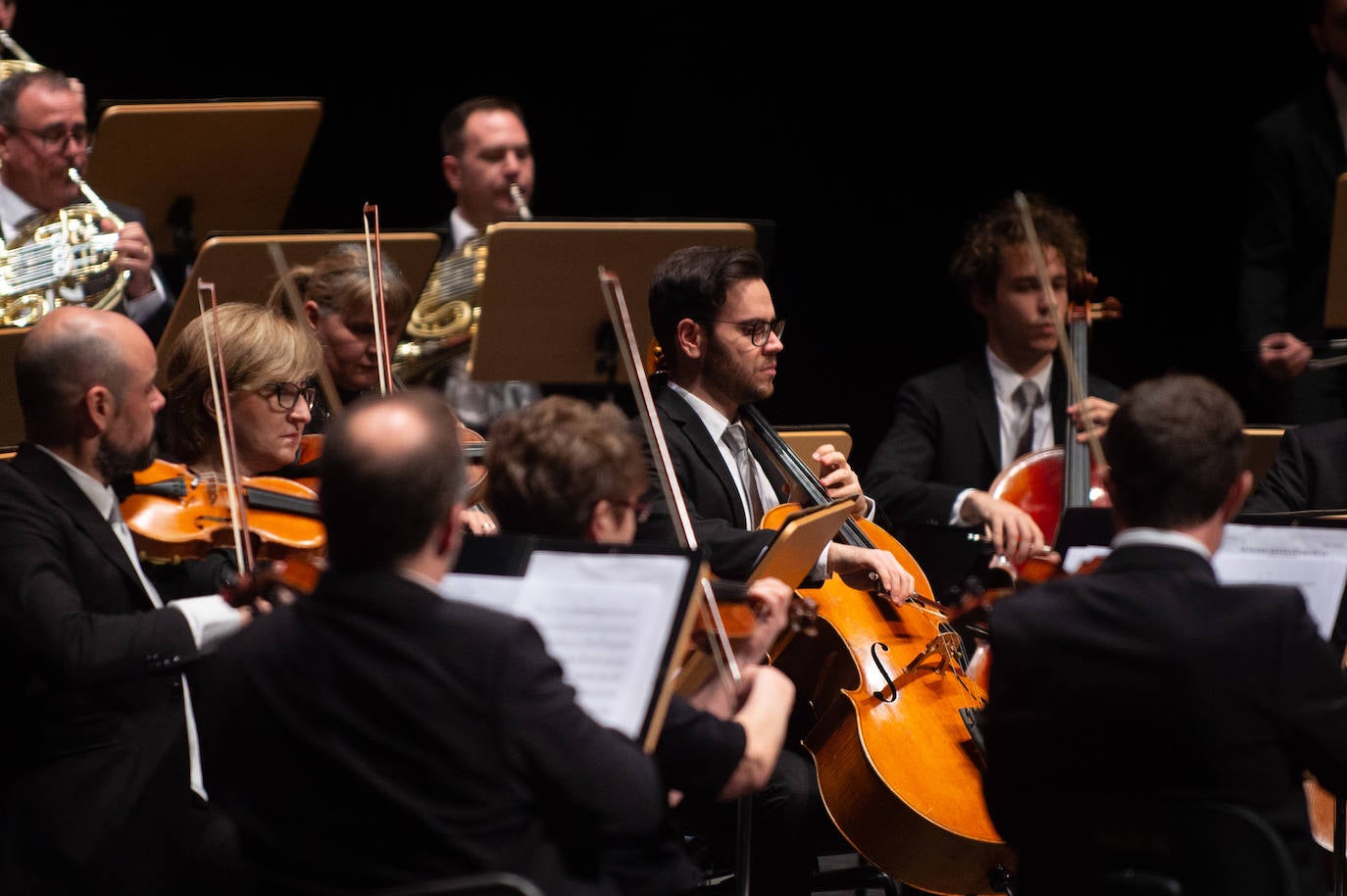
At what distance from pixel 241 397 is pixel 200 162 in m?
1.28

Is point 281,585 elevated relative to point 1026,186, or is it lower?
lower

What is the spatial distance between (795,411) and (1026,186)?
3.32ft

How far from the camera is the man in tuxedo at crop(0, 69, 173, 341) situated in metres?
3.75

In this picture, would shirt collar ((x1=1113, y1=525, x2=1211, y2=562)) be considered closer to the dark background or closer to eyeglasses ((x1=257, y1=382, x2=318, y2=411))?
eyeglasses ((x1=257, y1=382, x2=318, y2=411))

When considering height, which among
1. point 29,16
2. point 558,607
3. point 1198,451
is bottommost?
point 558,607

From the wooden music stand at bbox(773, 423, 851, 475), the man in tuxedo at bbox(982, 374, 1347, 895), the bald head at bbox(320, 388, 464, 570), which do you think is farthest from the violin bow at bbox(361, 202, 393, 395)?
→ the man in tuxedo at bbox(982, 374, 1347, 895)

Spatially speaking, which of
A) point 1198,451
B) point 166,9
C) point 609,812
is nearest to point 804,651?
point 1198,451

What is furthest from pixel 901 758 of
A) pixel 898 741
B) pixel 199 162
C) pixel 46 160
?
pixel 46 160

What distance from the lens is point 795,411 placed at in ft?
17.2

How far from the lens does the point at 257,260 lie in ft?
11.3

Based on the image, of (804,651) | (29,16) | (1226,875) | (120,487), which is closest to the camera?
(1226,875)

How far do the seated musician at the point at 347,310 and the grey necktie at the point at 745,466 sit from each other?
2.49 ft

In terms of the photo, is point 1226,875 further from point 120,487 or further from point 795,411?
point 795,411

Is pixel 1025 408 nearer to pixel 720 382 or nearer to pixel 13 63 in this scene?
pixel 720 382
